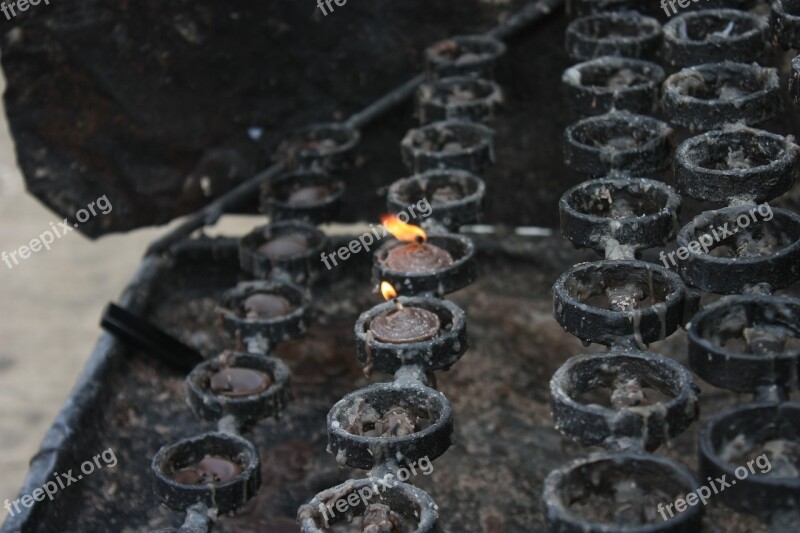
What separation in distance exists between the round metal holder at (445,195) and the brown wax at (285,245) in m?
0.30

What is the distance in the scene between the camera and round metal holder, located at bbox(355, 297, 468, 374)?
5.26 ft

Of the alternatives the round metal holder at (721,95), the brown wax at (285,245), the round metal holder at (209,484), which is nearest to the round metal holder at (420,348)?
the round metal holder at (209,484)

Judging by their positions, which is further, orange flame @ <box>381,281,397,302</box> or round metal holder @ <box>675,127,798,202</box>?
orange flame @ <box>381,281,397,302</box>

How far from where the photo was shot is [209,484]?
169 cm

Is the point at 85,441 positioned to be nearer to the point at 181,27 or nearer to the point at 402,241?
the point at 402,241

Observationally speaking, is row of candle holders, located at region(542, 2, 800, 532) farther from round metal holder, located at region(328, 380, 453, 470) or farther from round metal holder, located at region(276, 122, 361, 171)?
round metal holder, located at region(276, 122, 361, 171)

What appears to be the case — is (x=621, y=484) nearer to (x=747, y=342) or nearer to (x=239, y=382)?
(x=747, y=342)

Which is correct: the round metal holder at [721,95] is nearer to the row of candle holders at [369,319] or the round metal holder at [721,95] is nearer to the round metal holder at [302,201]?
the row of candle holders at [369,319]

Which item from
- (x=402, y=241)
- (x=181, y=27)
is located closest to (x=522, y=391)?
(x=402, y=241)

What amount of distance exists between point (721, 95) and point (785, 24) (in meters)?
0.16

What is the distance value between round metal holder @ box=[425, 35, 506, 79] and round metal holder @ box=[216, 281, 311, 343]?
67 centimetres

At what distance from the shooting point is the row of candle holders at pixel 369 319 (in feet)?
4.74

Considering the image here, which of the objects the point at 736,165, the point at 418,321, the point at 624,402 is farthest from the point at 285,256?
the point at 624,402

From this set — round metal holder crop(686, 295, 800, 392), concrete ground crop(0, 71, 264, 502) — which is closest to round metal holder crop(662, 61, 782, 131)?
round metal holder crop(686, 295, 800, 392)
